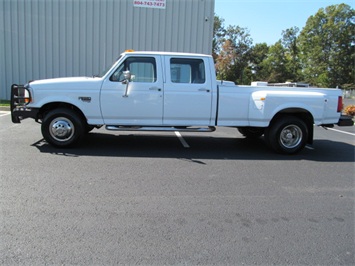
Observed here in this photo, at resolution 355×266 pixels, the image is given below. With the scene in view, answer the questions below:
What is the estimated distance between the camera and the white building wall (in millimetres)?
15852

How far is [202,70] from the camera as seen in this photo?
7.09 meters

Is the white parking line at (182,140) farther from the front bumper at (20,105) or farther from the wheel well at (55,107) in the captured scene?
the front bumper at (20,105)

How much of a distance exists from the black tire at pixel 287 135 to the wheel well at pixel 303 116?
92mm

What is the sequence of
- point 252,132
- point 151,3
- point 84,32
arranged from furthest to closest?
point 84,32, point 151,3, point 252,132

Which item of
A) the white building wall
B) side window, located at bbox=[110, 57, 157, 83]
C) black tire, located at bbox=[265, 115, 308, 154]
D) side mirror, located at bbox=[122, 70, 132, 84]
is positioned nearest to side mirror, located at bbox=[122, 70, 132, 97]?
side mirror, located at bbox=[122, 70, 132, 84]

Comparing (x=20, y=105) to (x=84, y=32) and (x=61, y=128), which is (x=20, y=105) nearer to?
(x=61, y=128)

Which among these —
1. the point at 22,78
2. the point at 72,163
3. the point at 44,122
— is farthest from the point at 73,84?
the point at 22,78

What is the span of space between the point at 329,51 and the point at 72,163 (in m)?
69.2

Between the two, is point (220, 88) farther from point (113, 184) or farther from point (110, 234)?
point (110, 234)

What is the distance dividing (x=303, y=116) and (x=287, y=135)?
24.9 inches

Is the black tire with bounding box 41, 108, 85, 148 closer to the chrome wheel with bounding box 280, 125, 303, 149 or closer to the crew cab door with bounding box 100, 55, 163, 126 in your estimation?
the crew cab door with bounding box 100, 55, 163, 126

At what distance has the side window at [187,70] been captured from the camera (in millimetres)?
6992

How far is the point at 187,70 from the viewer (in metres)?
7.08

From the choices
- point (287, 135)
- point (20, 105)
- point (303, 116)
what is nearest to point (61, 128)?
point (20, 105)
